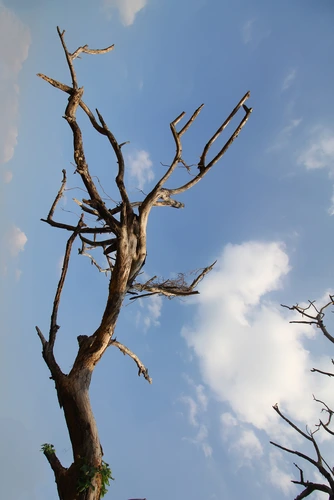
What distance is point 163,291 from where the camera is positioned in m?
6.31

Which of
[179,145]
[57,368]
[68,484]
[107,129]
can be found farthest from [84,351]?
[179,145]

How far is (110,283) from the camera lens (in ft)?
15.4

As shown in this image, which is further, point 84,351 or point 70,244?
point 70,244

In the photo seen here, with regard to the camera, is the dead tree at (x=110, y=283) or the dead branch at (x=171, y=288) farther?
the dead branch at (x=171, y=288)

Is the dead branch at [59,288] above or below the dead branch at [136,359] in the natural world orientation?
above

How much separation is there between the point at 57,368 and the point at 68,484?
50.6 inches

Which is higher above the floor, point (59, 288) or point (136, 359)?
point (59, 288)

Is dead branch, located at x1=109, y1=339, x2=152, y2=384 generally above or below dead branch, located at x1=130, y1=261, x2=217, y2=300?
below

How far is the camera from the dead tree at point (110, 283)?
131 inches

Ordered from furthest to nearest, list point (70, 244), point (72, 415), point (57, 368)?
point (70, 244)
point (57, 368)
point (72, 415)

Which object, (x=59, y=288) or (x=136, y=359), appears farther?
(x=136, y=359)

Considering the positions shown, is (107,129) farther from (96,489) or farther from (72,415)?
(96,489)

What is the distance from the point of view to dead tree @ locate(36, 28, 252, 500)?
10.9 feet

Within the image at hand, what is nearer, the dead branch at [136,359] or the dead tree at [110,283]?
the dead tree at [110,283]
